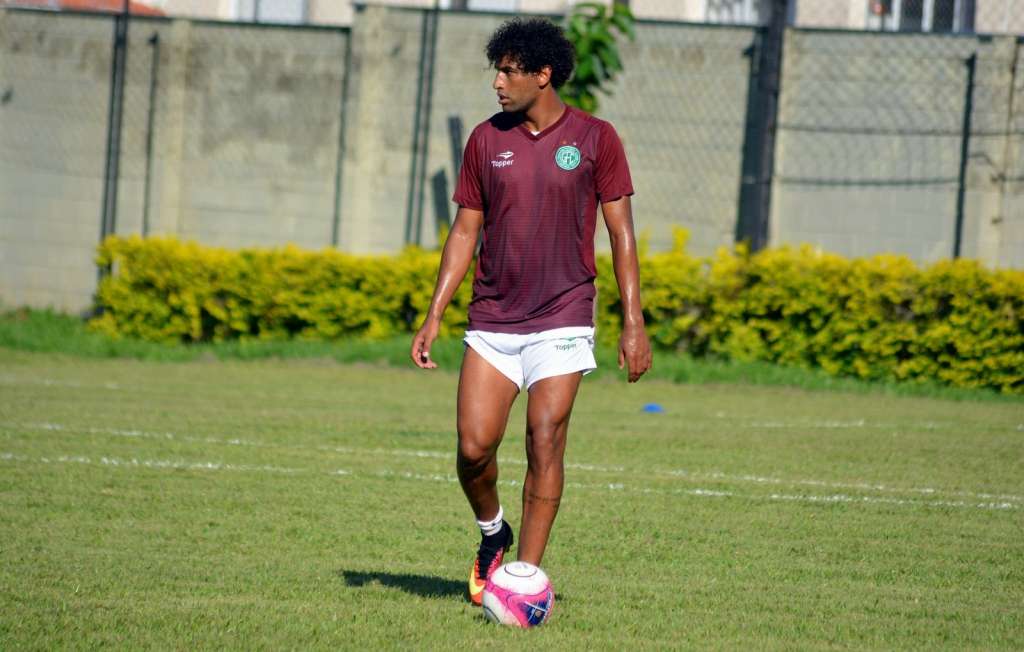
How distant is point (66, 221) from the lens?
65.1ft

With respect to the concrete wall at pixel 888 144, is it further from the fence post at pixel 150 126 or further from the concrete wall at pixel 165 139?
the fence post at pixel 150 126

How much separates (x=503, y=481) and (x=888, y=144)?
32.0ft

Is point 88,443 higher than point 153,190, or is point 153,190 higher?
point 153,190

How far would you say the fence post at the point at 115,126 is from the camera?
1936 cm

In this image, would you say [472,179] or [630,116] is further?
[630,116]

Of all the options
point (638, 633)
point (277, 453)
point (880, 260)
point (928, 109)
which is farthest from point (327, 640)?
point (928, 109)

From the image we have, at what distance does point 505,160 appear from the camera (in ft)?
17.7

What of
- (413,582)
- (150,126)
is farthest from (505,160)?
(150,126)

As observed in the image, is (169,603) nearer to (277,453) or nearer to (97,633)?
(97,633)

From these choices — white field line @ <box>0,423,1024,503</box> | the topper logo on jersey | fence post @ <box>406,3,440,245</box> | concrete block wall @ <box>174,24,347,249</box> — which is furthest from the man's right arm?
concrete block wall @ <box>174,24,347,249</box>

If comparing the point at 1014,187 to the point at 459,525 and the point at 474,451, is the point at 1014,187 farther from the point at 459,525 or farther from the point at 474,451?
the point at 474,451

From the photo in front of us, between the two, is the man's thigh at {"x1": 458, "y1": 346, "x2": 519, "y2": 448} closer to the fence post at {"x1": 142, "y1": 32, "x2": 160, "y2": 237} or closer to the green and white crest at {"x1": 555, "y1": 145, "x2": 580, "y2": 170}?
→ the green and white crest at {"x1": 555, "y1": 145, "x2": 580, "y2": 170}

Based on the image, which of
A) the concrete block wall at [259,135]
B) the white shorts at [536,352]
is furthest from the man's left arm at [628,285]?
the concrete block wall at [259,135]

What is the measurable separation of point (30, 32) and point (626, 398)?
11.4 meters
